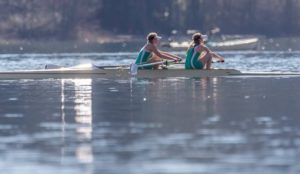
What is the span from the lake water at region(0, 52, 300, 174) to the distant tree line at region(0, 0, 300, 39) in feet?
237

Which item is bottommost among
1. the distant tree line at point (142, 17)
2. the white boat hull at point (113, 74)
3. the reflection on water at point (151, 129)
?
the reflection on water at point (151, 129)

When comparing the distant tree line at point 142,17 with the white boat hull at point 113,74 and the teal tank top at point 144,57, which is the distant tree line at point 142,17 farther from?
the teal tank top at point 144,57

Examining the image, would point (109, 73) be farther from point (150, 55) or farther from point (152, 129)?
point (152, 129)

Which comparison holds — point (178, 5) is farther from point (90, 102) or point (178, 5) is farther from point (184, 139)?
point (184, 139)

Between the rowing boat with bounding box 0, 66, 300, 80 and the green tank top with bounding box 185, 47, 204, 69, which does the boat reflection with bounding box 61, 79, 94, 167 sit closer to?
the rowing boat with bounding box 0, 66, 300, 80

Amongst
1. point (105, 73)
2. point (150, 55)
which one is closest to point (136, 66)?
point (150, 55)

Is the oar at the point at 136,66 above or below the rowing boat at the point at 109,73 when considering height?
above

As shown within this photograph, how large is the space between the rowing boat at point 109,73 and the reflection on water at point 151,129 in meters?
3.03

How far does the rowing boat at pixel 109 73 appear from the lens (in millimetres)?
35969

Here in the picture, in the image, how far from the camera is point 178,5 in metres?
112

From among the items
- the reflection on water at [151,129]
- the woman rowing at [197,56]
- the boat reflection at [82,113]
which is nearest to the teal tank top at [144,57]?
the woman rowing at [197,56]

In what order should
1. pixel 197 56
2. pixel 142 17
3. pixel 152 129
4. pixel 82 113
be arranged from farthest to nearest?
1. pixel 142 17
2. pixel 197 56
3. pixel 82 113
4. pixel 152 129

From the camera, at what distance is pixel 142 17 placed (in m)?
108

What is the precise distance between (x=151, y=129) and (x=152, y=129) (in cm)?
2
